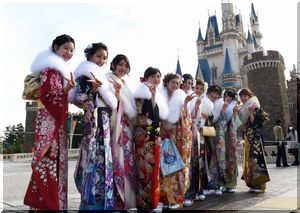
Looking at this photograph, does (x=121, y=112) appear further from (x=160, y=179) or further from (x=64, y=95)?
(x=160, y=179)

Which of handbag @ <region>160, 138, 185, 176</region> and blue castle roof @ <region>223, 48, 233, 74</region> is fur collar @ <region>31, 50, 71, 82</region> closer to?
handbag @ <region>160, 138, 185, 176</region>

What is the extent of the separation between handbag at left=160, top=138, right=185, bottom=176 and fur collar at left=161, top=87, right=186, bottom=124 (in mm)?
247

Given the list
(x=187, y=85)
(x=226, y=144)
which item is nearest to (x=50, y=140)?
(x=187, y=85)

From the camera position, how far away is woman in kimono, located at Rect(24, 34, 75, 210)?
2410 mm

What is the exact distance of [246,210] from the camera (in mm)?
2865

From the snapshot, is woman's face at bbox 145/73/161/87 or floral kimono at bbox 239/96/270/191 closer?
woman's face at bbox 145/73/161/87

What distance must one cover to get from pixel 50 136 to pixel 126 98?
0.82 metres

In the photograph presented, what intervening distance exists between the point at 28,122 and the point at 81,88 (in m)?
35.0

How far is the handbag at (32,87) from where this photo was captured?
8.62 ft

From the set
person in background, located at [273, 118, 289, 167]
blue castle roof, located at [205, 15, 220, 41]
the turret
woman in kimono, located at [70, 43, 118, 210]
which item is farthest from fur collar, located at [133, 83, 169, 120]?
blue castle roof, located at [205, 15, 220, 41]

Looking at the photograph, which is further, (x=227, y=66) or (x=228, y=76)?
(x=227, y=66)

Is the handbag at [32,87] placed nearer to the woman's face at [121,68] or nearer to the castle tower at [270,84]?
the woman's face at [121,68]

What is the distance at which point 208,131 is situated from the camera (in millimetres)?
3865

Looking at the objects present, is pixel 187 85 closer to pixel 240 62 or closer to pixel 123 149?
pixel 123 149
